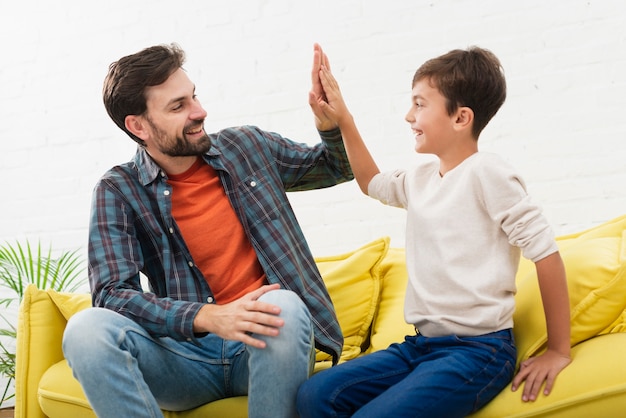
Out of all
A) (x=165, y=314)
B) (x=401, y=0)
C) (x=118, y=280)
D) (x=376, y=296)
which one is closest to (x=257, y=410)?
(x=165, y=314)

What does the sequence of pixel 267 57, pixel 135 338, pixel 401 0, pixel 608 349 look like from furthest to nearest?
1. pixel 267 57
2. pixel 401 0
3. pixel 135 338
4. pixel 608 349

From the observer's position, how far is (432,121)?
5.93 ft

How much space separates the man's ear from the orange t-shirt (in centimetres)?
18

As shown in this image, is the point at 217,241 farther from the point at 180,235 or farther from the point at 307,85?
the point at 307,85

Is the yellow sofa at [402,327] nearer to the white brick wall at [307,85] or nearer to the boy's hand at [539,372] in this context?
the boy's hand at [539,372]

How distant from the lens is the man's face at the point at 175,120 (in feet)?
6.86

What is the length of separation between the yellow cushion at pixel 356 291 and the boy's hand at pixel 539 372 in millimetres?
683

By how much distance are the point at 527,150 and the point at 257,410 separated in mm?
1540

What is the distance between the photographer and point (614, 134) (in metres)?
2.67

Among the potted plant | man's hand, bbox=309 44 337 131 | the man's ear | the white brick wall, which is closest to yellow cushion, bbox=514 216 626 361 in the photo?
man's hand, bbox=309 44 337 131

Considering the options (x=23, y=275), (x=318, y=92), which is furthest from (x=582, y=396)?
(x=23, y=275)

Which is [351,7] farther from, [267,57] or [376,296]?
[376,296]

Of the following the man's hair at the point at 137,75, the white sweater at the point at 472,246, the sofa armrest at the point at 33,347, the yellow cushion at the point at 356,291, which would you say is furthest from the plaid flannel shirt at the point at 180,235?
the sofa armrest at the point at 33,347

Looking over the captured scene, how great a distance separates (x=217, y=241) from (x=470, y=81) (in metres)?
0.77
